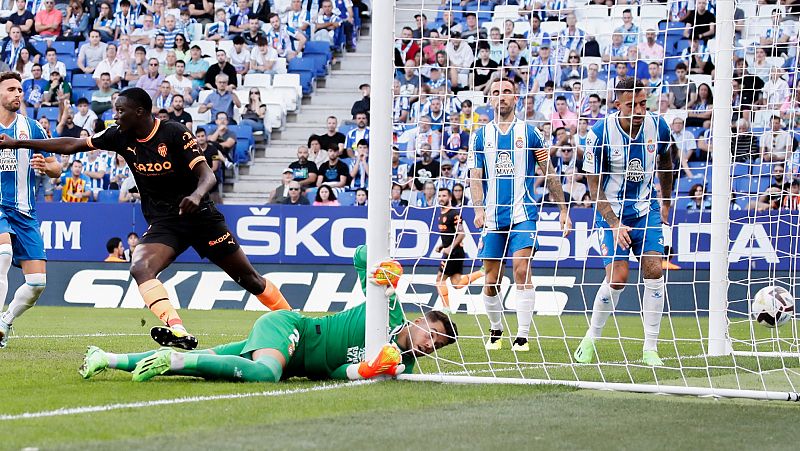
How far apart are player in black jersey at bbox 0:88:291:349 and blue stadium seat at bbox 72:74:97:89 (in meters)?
15.0

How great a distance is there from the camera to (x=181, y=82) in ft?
75.0

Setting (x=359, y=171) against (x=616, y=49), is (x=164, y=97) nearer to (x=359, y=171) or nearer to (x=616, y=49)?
(x=359, y=171)

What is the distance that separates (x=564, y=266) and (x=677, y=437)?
12576 mm

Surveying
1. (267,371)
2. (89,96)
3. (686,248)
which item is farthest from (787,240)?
(89,96)

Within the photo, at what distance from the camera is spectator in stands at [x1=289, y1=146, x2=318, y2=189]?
20.1 meters

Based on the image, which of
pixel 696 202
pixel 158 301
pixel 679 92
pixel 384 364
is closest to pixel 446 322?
pixel 384 364

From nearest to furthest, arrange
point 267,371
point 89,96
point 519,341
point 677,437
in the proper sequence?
1. point 677,437
2. point 267,371
3. point 519,341
4. point 89,96

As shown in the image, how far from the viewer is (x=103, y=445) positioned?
4.88 metres

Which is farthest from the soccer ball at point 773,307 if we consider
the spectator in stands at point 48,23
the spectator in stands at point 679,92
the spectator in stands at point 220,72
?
the spectator in stands at point 48,23

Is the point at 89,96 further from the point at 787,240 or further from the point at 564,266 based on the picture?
the point at 787,240

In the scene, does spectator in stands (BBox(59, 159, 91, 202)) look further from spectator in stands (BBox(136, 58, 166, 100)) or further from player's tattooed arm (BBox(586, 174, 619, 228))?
player's tattooed arm (BBox(586, 174, 619, 228))

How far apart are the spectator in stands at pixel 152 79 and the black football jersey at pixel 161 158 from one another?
551 inches

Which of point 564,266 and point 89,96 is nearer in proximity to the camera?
point 564,266

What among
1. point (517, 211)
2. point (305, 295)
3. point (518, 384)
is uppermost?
point (517, 211)
